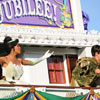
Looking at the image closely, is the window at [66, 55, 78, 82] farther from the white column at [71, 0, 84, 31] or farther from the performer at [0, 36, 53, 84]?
the performer at [0, 36, 53, 84]

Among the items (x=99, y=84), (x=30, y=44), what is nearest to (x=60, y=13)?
(x=30, y=44)

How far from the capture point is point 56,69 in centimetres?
1588

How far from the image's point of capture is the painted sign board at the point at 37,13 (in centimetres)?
1647

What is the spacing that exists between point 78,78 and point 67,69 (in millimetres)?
4899

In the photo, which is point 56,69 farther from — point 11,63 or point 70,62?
point 11,63

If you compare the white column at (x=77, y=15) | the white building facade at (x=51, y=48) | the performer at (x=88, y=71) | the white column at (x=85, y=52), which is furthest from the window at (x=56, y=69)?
the performer at (x=88, y=71)

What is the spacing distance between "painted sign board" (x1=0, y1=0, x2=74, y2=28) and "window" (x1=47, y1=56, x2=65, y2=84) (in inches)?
77.4

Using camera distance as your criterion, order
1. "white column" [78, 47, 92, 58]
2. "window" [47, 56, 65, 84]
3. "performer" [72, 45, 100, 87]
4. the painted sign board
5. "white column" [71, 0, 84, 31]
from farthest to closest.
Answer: "white column" [71, 0, 84, 31]
the painted sign board
"white column" [78, 47, 92, 58]
"window" [47, 56, 65, 84]
"performer" [72, 45, 100, 87]

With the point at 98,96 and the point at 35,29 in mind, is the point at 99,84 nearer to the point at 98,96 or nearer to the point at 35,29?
the point at 98,96

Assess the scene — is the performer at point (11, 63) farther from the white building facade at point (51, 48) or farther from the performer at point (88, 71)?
the white building facade at point (51, 48)

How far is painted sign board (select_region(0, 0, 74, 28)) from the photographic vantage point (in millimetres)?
16469

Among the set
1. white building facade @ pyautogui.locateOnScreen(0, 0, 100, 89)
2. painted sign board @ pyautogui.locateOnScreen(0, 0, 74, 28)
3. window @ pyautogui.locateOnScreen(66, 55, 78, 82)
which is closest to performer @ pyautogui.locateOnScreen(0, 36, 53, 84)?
white building facade @ pyautogui.locateOnScreen(0, 0, 100, 89)

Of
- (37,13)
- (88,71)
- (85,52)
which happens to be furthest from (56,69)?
(88,71)

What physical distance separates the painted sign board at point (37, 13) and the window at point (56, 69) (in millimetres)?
1966
